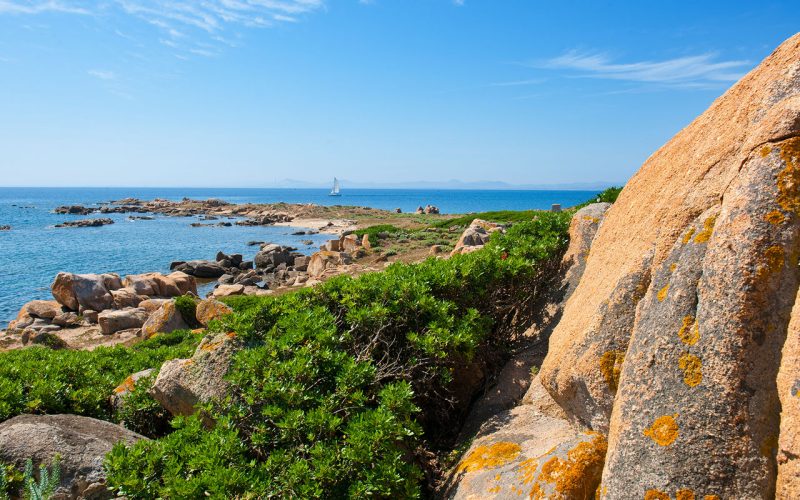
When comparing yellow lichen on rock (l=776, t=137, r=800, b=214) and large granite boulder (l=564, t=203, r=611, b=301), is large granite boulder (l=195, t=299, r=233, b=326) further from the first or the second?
yellow lichen on rock (l=776, t=137, r=800, b=214)

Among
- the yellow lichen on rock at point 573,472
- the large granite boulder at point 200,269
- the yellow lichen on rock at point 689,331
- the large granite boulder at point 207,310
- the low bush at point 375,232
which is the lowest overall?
the large granite boulder at point 200,269

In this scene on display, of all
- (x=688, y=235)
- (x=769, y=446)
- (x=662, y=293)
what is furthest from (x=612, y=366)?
(x=769, y=446)

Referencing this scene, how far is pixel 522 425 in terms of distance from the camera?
5.42m

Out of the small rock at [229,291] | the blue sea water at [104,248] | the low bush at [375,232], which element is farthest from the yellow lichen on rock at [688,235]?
the low bush at [375,232]

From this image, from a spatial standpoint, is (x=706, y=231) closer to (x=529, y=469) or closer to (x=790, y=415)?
(x=790, y=415)

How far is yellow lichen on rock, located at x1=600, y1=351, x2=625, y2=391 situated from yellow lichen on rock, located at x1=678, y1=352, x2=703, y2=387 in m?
0.88

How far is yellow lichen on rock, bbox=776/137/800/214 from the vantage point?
346 cm

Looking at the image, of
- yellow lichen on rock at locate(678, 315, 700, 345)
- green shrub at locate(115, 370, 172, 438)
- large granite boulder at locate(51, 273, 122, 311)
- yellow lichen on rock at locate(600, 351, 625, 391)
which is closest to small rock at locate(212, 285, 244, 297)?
large granite boulder at locate(51, 273, 122, 311)

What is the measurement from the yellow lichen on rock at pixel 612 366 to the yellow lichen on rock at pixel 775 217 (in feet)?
5.09

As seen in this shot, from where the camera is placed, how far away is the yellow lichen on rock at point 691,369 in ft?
11.2

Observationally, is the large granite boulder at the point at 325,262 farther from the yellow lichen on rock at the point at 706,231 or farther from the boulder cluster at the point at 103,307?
the yellow lichen on rock at the point at 706,231

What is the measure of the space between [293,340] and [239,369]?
26.5 inches

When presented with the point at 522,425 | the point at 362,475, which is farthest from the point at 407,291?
the point at 362,475

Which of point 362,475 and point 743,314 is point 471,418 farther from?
point 743,314
